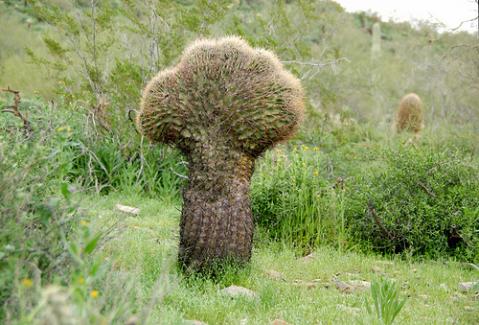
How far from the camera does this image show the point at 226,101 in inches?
196

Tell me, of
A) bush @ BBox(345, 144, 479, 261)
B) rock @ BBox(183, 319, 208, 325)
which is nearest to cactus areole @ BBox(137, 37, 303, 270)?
rock @ BBox(183, 319, 208, 325)

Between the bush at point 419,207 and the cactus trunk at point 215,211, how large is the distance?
228cm

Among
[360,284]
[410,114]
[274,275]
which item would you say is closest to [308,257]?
[274,275]

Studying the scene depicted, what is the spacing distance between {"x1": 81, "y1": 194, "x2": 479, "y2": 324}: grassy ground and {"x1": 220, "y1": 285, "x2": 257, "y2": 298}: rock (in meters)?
0.08

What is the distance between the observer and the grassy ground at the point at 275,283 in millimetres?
3900

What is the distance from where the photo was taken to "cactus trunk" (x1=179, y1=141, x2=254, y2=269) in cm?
495

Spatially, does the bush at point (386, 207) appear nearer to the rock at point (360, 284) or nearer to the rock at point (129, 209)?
the rock at point (360, 284)

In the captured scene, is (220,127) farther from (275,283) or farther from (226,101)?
(275,283)

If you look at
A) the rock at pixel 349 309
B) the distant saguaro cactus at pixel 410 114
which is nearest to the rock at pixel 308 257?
the rock at pixel 349 309

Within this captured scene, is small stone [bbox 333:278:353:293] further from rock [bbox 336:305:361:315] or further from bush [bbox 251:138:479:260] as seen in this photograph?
bush [bbox 251:138:479:260]

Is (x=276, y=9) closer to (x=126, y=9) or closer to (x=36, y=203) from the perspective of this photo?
(x=126, y=9)

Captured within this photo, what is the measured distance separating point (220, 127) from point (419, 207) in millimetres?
2882

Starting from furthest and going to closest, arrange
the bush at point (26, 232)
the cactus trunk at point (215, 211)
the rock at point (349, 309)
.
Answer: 1. the cactus trunk at point (215, 211)
2. the rock at point (349, 309)
3. the bush at point (26, 232)

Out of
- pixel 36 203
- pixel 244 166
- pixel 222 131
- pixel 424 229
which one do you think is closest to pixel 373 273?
pixel 424 229
